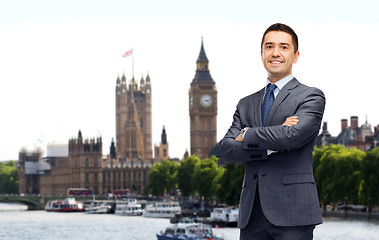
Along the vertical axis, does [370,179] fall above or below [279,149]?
above

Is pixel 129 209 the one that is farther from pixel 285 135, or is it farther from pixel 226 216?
pixel 285 135

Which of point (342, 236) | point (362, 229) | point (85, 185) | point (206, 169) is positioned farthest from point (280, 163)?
point (85, 185)

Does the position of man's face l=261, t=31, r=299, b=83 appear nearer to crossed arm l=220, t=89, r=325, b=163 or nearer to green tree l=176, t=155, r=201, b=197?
crossed arm l=220, t=89, r=325, b=163

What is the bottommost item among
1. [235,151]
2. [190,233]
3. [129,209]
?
[190,233]

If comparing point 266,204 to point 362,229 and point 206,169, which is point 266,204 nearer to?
point 362,229

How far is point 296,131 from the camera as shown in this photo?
645 cm

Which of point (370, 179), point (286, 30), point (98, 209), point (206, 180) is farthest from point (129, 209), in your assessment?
point (286, 30)

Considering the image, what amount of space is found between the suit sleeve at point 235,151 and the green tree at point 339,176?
69.3 m

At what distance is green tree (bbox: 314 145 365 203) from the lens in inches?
2980

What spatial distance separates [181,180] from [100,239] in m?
72.7

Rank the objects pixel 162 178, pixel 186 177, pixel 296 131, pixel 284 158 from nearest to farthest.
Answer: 1. pixel 296 131
2. pixel 284 158
3. pixel 186 177
4. pixel 162 178

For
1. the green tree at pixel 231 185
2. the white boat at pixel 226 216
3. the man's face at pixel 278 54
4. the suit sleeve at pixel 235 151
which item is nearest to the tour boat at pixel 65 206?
the green tree at pixel 231 185

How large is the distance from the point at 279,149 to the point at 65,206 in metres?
136

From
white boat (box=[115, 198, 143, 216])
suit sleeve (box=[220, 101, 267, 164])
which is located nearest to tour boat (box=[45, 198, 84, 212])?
white boat (box=[115, 198, 143, 216])
